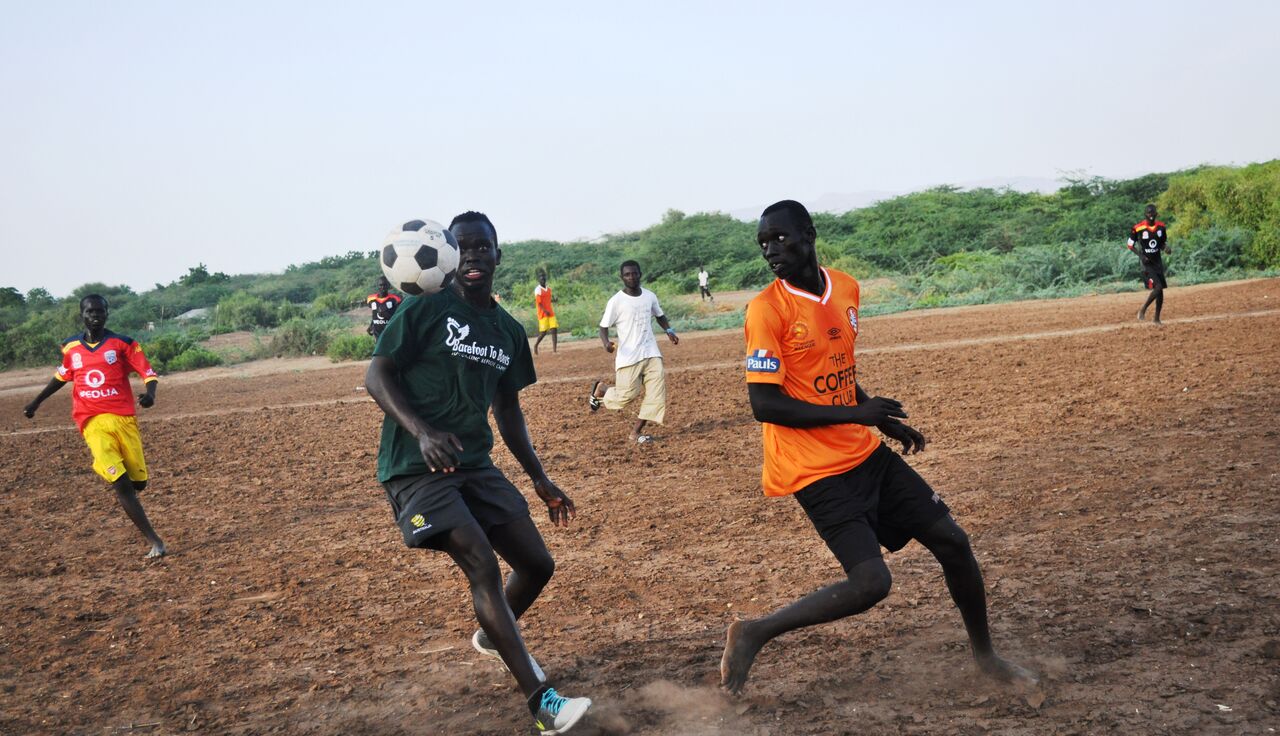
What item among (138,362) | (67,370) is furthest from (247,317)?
(138,362)

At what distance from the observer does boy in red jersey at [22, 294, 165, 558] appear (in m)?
7.35

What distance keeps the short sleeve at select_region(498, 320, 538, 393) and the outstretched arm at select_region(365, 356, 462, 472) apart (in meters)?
0.45

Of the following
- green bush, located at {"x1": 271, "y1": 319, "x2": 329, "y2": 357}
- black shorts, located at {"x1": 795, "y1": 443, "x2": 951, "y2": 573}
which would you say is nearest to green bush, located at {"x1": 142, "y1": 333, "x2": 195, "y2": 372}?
green bush, located at {"x1": 271, "y1": 319, "x2": 329, "y2": 357}

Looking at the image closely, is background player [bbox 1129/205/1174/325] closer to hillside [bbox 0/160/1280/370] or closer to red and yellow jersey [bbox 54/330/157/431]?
hillside [bbox 0/160/1280/370]

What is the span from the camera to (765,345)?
12.4 ft

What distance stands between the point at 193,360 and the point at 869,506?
28.1 m

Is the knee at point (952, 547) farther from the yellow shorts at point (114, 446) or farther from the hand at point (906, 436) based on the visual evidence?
the yellow shorts at point (114, 446)

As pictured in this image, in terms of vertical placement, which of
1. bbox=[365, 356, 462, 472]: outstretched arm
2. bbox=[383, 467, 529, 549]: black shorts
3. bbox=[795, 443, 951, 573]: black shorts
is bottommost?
bbox=[795, 443, 951, 573]: black shorts

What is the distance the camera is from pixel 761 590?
5.51 m

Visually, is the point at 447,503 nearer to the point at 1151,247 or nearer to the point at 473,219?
the point at 473,219

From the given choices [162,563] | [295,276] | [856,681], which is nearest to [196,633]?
[162,563]

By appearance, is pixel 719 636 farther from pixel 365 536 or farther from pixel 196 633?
pixel 365 536

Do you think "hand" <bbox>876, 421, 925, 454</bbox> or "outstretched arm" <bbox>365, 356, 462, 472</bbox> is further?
"hand" <bbox>876, 421, 925, 454</bbox>

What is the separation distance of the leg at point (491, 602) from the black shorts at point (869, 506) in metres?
1.13
